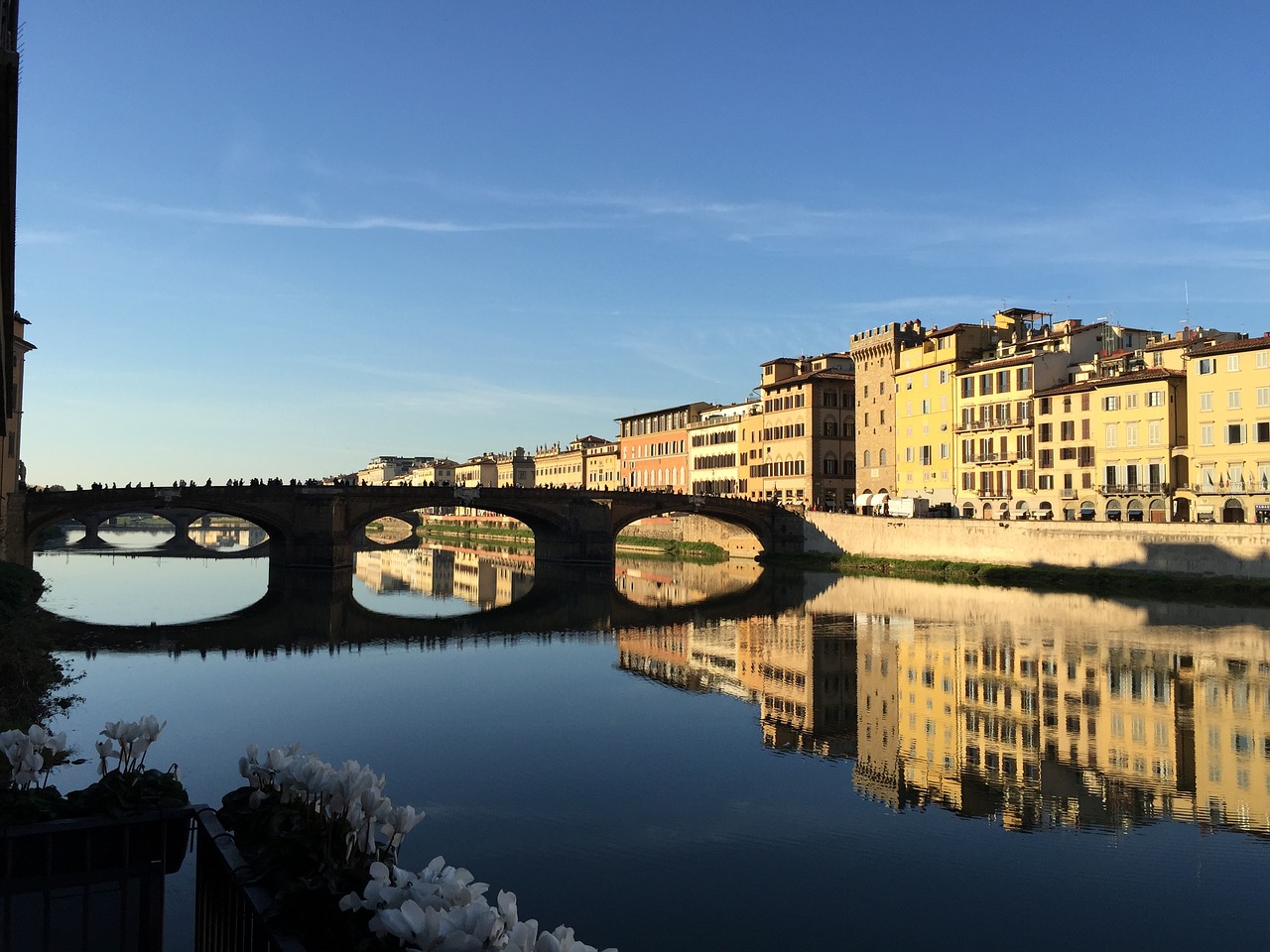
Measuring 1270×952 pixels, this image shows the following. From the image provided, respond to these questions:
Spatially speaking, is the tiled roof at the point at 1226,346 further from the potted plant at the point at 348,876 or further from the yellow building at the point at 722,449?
the potted plant at the point at 348,876

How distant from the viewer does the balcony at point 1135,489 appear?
49.4 meters

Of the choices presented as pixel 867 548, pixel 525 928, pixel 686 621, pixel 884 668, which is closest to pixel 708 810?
pixel 525 928

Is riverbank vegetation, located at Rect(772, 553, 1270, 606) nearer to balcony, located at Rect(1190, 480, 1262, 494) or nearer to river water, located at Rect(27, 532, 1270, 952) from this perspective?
river water, located at Rect(27, 532, 1270, 952)

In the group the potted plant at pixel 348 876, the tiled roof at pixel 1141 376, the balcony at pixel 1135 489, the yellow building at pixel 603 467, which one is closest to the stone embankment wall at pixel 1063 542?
the balcony at pixel 1135 489

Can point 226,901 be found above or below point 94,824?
below

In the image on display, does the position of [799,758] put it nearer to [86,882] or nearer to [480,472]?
[86,882]

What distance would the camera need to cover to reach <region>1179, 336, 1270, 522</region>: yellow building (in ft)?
148

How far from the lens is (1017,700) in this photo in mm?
23500

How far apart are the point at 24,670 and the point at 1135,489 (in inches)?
1904

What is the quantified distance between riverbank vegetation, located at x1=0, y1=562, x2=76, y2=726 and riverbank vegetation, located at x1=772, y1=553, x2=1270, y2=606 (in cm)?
3991

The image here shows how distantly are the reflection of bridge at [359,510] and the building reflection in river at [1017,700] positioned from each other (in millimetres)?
26743

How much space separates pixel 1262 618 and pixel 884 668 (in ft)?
55.4

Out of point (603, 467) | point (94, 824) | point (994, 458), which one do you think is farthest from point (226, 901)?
point (603, 467)

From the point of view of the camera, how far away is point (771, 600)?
46.2 metres
